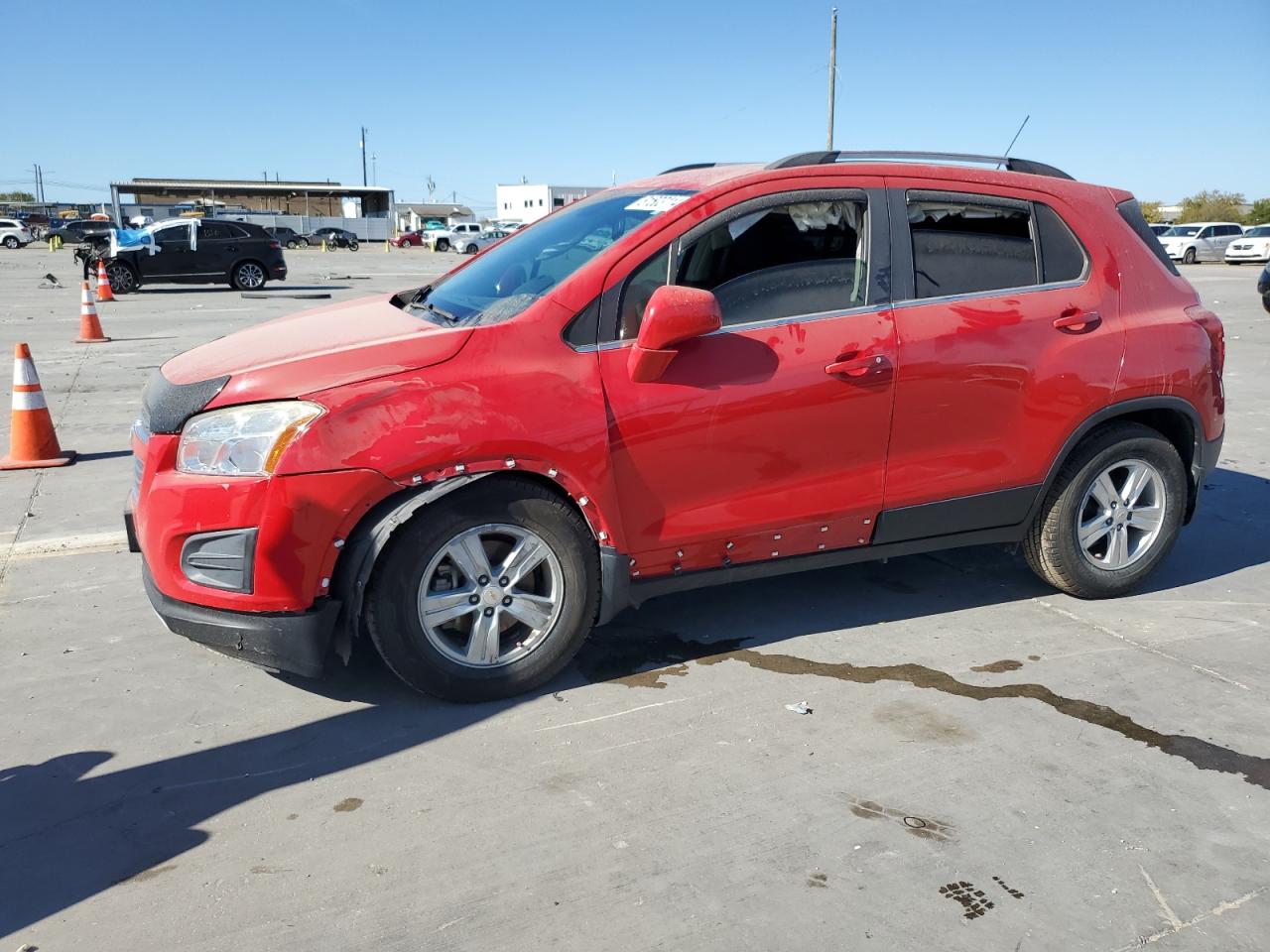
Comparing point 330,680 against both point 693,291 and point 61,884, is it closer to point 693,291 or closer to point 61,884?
point 61,884

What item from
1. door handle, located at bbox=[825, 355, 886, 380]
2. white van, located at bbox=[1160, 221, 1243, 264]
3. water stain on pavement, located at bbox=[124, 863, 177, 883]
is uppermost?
white van, located at bbox=[1160, 221, 1243, 264]

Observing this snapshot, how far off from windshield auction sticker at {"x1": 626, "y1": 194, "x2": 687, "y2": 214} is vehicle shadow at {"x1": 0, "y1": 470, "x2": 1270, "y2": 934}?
1.71 m

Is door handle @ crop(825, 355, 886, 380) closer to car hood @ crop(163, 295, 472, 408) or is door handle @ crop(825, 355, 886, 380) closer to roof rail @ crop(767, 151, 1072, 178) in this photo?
roof rail @ crop(767, 151, 1072, 178)

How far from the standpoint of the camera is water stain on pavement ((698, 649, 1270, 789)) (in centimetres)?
340

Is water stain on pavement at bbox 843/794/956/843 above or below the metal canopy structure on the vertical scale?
below

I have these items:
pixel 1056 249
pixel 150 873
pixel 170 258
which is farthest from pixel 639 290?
pixel 170 258

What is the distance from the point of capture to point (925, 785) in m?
3.23

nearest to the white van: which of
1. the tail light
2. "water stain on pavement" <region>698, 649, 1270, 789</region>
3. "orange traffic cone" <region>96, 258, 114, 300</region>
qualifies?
"orange traffic cone" <region>96, 258, 114, 300</region>

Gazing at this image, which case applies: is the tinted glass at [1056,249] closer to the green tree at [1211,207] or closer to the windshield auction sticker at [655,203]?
the windshield auction sticker at [655,203]

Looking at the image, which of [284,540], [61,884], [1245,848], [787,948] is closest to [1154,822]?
[1245,848]

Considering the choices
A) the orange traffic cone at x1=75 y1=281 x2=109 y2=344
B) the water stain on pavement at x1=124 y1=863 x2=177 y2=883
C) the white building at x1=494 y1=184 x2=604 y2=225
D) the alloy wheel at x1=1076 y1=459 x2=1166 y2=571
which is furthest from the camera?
the white building at x1=494 y1=184 x2=604 y2=225

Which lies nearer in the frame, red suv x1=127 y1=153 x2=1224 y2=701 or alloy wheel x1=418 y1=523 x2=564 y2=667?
red suv x1=127 y1=153 x2=1224 y2=701

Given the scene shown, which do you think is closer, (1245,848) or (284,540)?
(1245,848)

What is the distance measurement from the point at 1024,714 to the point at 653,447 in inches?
63.5
